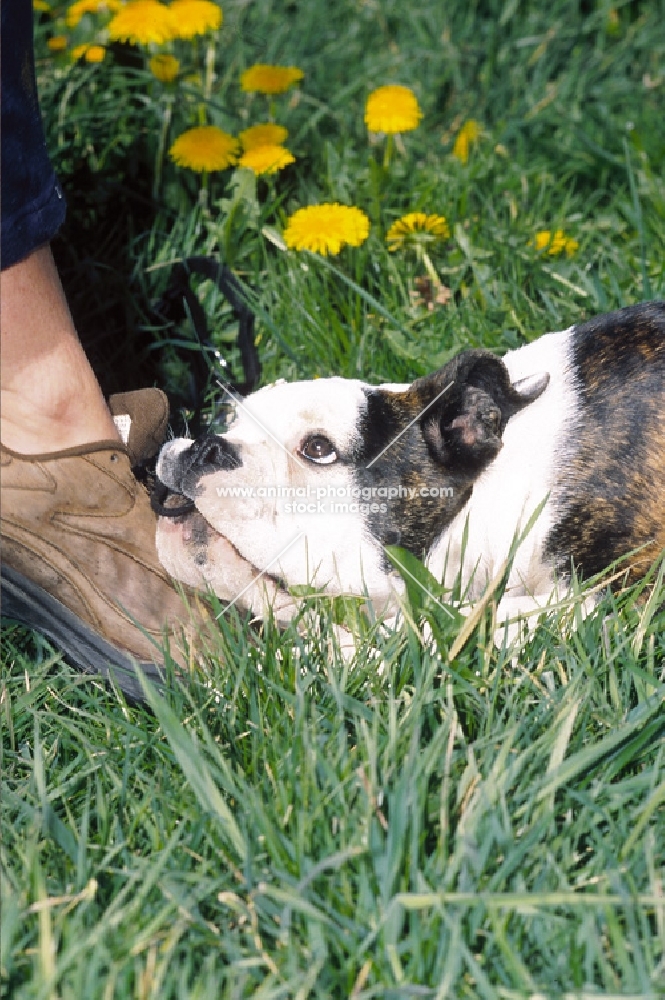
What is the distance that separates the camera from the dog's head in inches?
80.3

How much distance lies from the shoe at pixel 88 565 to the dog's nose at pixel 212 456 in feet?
0.46

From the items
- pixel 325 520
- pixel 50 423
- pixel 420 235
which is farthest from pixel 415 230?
pixel 50 423

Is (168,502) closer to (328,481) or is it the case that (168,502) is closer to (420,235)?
(328,481)

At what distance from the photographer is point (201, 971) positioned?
134cm

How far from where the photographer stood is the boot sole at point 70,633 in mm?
1917

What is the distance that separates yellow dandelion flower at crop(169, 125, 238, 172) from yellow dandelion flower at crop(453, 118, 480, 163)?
0.79 m

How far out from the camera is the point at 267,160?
9.93ft

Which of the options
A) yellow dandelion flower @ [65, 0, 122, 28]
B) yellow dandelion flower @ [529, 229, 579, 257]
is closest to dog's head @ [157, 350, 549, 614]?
yellow dandelion flower @ [529, 229, 579, 257]

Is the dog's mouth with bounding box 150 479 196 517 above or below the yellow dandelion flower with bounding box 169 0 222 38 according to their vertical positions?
below

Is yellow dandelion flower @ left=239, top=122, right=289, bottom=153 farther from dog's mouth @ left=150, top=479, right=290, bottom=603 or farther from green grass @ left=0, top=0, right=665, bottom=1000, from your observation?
dog's mouth @ left=150, top=479, right=290, bottom=603

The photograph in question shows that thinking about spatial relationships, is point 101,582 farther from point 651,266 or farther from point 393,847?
point 651,266

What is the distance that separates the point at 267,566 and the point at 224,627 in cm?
20

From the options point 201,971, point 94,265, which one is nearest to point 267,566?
point 201,971

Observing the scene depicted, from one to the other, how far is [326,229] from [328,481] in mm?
1043
